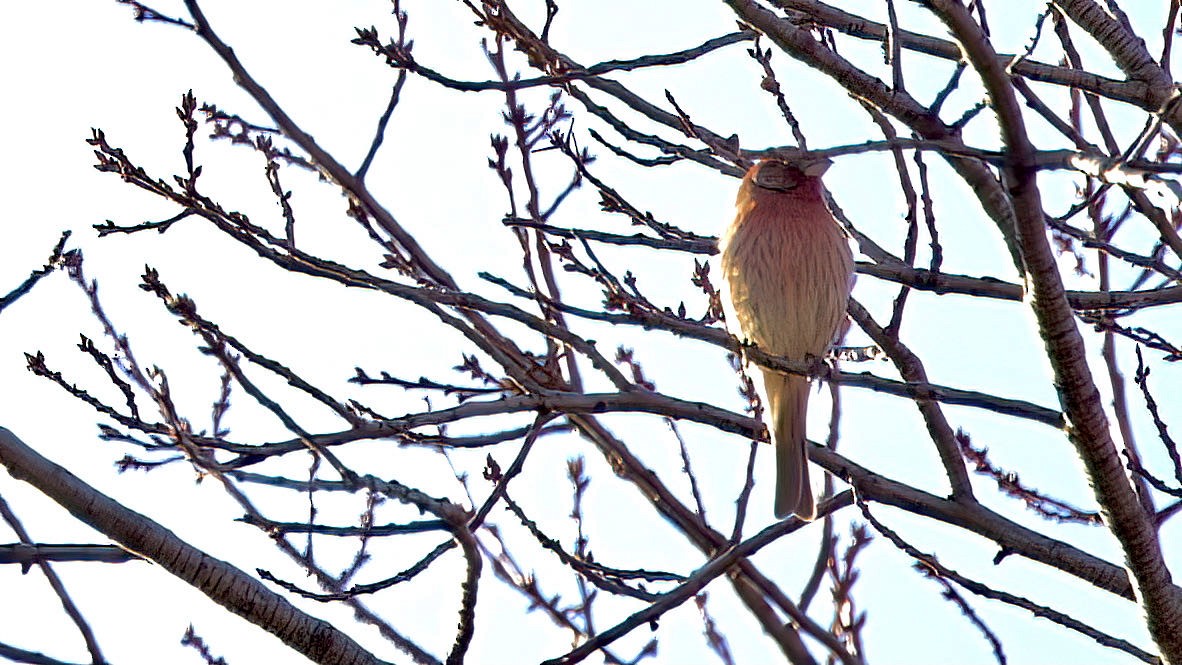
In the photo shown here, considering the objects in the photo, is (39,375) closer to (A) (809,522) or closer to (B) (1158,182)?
(A) (809,522)

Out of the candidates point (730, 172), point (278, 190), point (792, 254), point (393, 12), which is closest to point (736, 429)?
point (730, 172)

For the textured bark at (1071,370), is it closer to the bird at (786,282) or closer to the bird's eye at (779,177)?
the bird at (786,282)

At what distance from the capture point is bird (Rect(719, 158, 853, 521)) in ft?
16.2

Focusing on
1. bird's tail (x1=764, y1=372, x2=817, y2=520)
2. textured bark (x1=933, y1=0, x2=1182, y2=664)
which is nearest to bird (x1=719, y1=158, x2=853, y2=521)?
bird's tail (x1=764, y1=372, x2=817, y2=520)

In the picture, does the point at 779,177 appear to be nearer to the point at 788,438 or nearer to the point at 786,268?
the point at 786,268

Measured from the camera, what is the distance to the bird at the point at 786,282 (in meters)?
4.95

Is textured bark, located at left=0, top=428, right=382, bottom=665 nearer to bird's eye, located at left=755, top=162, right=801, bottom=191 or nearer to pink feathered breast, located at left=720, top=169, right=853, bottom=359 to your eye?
pink feathered breast, located at left=720, top=169, right=853, bottom=359

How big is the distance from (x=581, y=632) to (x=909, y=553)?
4.20 feet

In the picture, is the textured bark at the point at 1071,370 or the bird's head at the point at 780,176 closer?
the textured bark at the point at 1071,370

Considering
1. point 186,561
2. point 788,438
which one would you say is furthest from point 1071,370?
point 186,561

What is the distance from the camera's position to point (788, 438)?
16.4ft

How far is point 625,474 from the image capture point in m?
4.26

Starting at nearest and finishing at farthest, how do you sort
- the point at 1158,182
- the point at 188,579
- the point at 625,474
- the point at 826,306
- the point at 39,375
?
the point at 1158,182 < the point at 188,579 < the point at 39,375 < the point at 625,474 < the point at 826,306

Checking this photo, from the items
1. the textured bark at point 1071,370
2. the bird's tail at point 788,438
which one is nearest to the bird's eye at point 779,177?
the bird's tail at point 788,438
